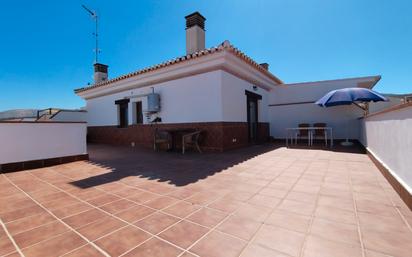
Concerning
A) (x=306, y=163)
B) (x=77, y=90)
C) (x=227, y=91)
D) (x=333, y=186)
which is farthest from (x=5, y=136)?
(x=77, y=90)

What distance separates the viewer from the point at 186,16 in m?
7.22

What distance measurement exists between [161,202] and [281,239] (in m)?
1.39

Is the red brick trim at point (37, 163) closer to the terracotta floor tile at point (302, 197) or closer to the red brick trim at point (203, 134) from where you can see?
the red brick trim at point (203, 134)

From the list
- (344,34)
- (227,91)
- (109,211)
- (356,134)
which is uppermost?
(344,34)

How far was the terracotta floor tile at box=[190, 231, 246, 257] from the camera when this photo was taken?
1294 mm

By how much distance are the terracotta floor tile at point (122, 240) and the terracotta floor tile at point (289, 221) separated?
1.13 metres

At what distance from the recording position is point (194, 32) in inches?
277

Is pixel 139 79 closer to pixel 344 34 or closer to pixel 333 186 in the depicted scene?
pixel 333 186

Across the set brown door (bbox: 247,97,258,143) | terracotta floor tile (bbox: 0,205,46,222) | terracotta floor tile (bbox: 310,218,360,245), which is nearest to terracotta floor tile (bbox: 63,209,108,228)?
terracotta floor tile (bbox: 0,205,46,222)

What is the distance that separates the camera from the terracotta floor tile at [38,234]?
149 cm

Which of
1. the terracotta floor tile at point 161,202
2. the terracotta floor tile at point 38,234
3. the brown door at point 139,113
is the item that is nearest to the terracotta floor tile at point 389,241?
the terracotta floor tile at point 161,202

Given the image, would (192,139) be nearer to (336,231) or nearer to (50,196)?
(50,196)

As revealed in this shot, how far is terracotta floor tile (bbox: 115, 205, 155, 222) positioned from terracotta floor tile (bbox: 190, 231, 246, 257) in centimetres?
77

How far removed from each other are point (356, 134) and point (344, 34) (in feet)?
13.8
